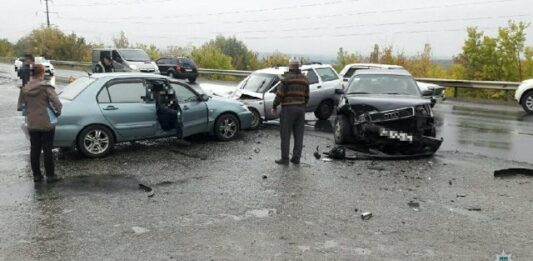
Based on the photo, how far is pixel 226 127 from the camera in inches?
429

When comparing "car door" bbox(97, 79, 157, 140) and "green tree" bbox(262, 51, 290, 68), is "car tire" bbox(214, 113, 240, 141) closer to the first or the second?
"car door" bbox(97, 79, 157, 140)

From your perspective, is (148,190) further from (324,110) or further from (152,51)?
(152,51)

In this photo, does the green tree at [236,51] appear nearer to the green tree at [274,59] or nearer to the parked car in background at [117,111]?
the green tree at [274,59]

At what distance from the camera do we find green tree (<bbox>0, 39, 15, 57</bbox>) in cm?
9068

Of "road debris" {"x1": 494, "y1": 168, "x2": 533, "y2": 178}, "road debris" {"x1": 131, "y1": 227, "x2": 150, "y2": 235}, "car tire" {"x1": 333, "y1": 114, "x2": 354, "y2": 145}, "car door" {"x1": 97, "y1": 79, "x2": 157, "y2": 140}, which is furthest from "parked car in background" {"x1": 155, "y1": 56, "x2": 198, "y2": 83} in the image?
"road debris" {"x1": 131, "y1": 227, "x2": 150, "y2": 235}

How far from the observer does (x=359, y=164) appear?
888 cm

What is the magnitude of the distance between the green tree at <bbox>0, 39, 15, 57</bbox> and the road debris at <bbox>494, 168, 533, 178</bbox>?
9533 centimetres

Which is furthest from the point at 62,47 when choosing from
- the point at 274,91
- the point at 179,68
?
the point at 274,91

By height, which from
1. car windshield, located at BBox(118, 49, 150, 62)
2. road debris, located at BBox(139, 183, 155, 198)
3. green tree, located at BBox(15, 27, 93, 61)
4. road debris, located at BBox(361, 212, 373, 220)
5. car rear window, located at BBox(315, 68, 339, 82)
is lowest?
road debris, located at BBox(361, 212, 373, 220)

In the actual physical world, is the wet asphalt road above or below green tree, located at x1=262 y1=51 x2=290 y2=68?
below

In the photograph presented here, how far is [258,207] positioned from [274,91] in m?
6.74

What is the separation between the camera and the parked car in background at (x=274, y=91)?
12.6 meters

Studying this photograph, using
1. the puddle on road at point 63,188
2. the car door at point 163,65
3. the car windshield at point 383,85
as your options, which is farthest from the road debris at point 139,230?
the car door at point 163,65

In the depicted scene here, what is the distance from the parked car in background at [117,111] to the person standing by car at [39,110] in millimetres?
1319
